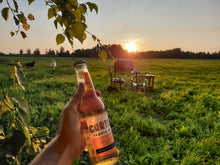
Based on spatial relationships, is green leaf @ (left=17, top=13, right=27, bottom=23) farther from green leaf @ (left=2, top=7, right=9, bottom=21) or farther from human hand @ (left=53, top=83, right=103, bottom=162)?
human hand @ (left=53, top=83, right=103, bottom=162)

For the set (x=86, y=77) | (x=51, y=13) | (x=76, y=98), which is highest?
(x=51, y=13)

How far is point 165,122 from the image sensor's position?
5.05 metres

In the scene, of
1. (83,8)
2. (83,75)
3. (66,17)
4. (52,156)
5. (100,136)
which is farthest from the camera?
(83,75)

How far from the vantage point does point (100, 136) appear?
135cm

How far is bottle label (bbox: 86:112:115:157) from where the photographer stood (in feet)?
4.40

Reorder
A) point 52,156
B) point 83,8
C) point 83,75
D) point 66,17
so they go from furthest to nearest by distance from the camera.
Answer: point 83,75
point 52,156
point 83,8
point 66,17

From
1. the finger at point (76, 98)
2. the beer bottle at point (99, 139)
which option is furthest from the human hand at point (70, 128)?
the beer bottle at point (99, 139)

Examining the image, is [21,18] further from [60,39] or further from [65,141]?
[65,141]

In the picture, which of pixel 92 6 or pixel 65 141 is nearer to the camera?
pixel 92 6

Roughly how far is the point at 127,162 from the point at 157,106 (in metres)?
3.77

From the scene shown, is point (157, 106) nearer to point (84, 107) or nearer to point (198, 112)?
point (198, 112)

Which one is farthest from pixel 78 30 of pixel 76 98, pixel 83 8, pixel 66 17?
pixel 76 98

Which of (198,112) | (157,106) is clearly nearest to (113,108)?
(157,106)

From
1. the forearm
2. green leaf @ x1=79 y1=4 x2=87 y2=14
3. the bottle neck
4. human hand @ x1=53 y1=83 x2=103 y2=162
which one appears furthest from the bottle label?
green leaf @ x1=79 y1=4 x2=87 y2=14
